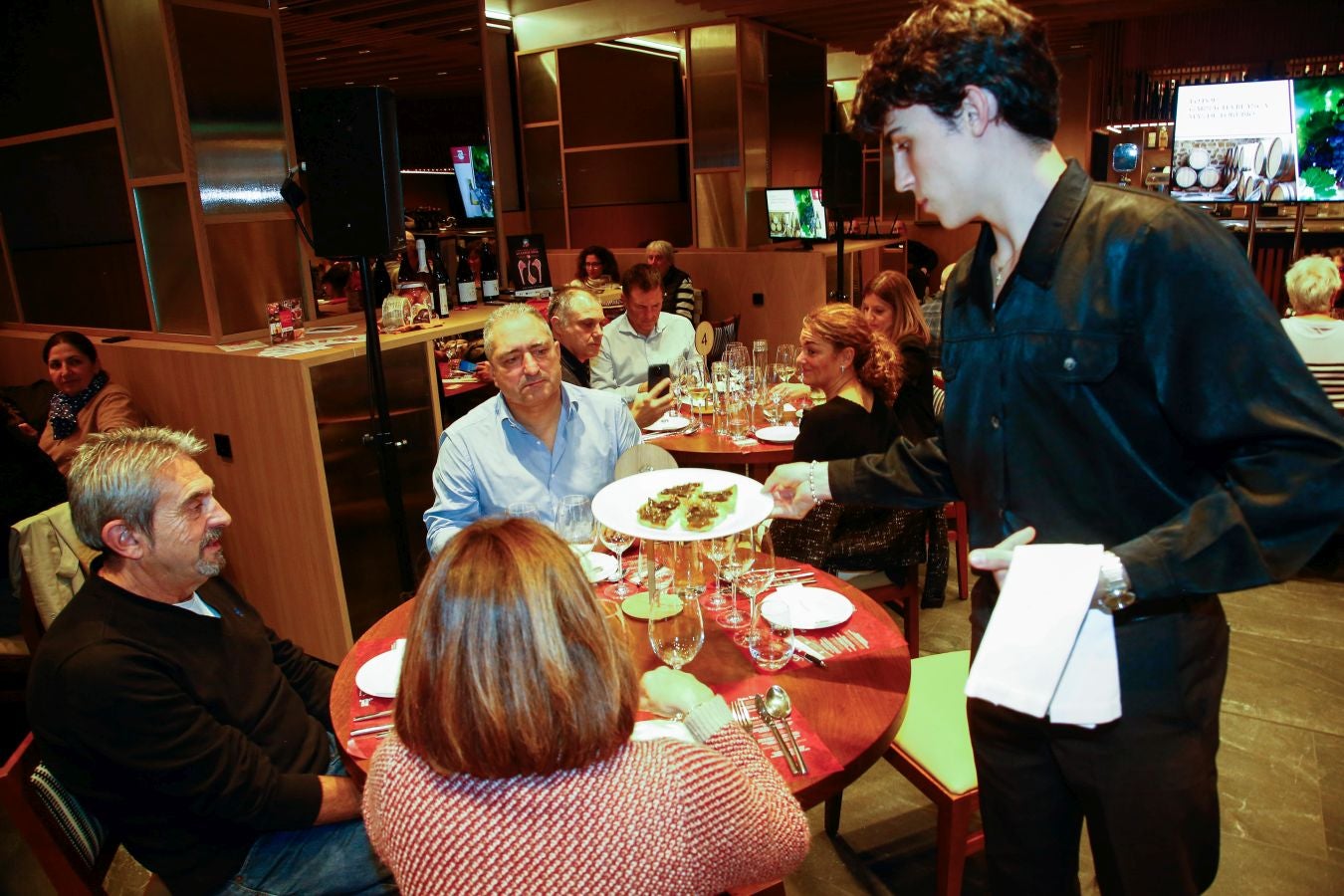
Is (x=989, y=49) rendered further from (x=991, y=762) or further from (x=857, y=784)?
(x=857, y=784)

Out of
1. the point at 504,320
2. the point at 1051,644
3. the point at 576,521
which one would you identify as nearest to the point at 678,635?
the point at 576,521

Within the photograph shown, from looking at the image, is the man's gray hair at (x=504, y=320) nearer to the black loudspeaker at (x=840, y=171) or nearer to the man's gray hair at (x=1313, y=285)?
the man's gray hair at (x=1313, y=285)

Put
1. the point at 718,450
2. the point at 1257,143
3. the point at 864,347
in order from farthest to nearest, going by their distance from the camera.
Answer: the point at 1257,143, the point at 718,450, the point at 864,347

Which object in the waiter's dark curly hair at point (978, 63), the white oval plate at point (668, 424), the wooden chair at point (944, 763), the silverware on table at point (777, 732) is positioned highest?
the waiter's dark curly hair at point (978, 63)

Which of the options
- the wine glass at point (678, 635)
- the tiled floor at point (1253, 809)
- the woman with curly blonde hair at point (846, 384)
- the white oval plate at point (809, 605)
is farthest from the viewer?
the woman with curly blonde hair at point (846, 384)

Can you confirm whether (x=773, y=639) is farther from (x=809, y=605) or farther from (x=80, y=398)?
(x=80, y=398)

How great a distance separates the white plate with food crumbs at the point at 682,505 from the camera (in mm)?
1799

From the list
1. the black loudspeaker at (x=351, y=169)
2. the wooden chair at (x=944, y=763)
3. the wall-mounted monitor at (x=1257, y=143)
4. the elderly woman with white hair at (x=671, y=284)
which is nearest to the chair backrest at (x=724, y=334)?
the elderly woman with white hair at (x=671, y=284)

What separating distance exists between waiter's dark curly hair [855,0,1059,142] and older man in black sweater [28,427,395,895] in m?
1.67

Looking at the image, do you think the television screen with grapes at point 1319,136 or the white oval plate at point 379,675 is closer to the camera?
the white oval plate at point 379,675

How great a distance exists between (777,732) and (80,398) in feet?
11.9

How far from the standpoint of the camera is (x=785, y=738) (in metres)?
1.58

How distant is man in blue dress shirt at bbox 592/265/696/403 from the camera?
193 inches

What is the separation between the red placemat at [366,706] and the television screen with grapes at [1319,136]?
21.0ft
